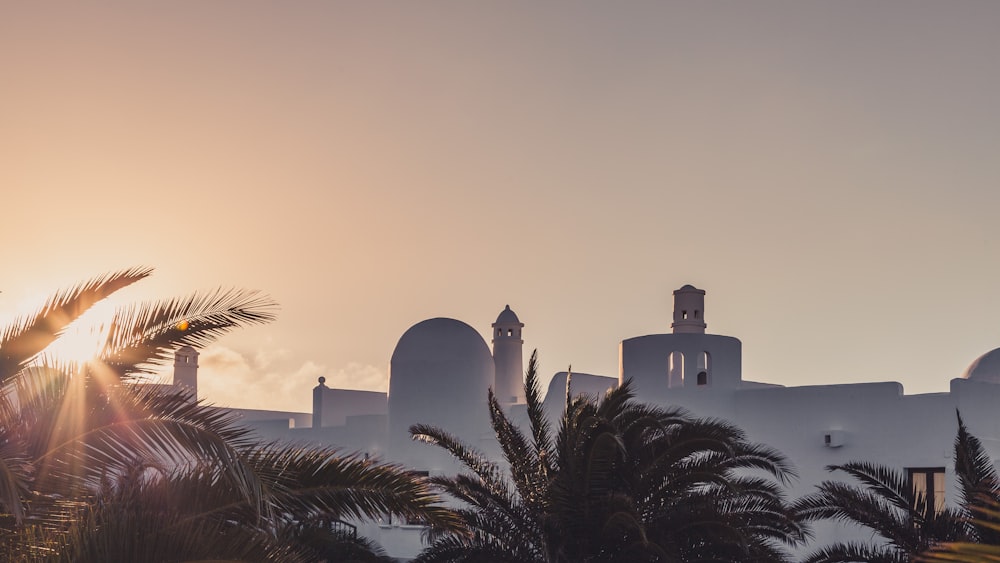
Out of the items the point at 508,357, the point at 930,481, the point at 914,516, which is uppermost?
the point at 508,357

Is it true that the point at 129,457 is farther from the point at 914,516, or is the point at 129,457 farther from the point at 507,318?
the point at 507,318

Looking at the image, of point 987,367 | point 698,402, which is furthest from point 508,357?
point 987,367

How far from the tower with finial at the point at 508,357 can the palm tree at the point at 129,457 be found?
21651 mm

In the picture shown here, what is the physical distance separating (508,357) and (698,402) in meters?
9.02

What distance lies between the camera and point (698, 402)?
2236 centimetres

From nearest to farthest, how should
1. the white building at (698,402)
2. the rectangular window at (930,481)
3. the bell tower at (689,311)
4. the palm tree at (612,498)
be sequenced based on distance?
1. the palm tree at (612,498)
2. the rectangular window at (930,481)
3. the white building at (698,402)
4. the bell tower at (689,311)

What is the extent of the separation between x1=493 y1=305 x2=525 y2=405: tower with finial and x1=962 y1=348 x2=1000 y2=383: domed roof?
10.4 metres

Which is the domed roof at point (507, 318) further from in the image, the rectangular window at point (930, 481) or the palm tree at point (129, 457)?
the palm tree at point (129, 457)

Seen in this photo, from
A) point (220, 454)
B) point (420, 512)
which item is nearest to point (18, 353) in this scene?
point (220, 454)

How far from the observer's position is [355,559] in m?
18.5

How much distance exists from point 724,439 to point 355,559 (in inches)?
286

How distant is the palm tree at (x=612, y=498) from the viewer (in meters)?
13.0

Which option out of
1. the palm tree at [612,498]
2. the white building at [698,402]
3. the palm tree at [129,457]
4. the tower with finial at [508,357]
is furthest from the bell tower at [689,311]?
the palm tree at [129,457]

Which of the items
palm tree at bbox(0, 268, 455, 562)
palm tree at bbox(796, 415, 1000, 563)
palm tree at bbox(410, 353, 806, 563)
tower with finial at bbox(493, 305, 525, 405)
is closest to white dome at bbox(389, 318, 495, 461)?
tower with finial at bbox(493, 305, 525, 405)
